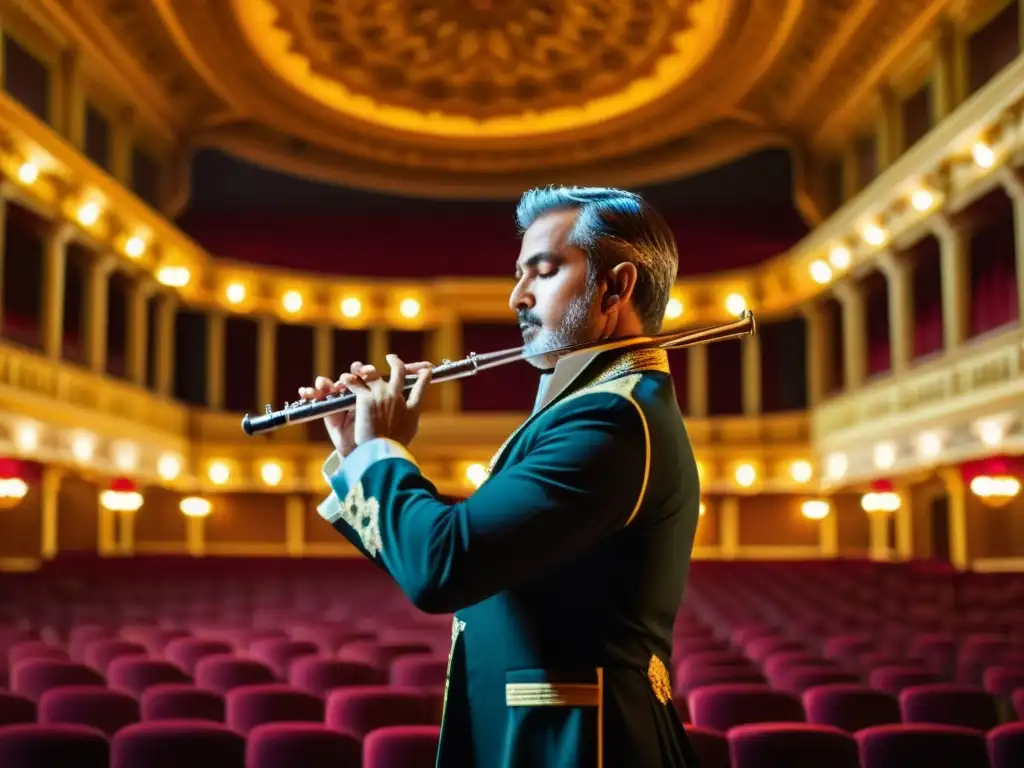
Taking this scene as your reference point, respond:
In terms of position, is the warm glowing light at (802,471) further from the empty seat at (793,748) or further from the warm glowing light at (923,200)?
the empty seat at (793,748)

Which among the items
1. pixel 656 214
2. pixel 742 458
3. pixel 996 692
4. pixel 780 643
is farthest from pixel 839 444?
pixel 656 214

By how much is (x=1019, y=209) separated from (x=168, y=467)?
12.6m

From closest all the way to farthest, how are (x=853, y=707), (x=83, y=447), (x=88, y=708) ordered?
(x=88, y=708)
(x=853, y=707)
(x=83, y=447)

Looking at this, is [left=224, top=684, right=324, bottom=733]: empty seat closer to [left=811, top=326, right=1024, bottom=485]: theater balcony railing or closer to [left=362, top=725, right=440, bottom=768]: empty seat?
[left=362, top=725, right=440, bottom=768]: empty seat

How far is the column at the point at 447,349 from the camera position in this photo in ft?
67.4

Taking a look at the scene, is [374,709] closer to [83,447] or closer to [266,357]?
[83,447]

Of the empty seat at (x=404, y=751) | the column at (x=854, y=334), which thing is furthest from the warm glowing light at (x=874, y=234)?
→ the empty seat at (x=404, y=751)

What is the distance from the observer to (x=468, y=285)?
66.9ft

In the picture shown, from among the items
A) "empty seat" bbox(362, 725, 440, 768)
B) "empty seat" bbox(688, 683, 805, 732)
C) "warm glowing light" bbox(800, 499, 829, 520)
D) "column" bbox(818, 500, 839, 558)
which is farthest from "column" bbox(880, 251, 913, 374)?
"empty seat" bbox(362, 725, 440, 768)

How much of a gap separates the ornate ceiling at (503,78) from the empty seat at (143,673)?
12381 mm

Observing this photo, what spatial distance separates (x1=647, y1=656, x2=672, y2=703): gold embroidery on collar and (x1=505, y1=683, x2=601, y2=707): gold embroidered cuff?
0.36ft

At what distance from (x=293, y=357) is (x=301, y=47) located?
598 cm

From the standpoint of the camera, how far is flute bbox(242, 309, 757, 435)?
1.59 meters

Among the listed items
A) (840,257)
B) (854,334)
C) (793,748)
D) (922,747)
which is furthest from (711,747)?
(854,334)
